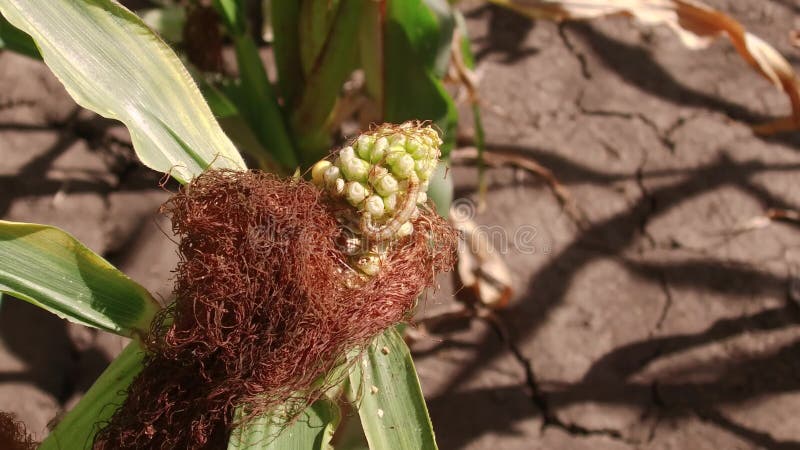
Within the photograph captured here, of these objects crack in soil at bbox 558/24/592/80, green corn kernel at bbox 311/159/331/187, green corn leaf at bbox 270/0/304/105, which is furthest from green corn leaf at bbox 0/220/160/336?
crack in soil at bbox 558/24/592/80

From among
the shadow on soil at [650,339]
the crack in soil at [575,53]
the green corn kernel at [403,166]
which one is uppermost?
the green corn kernel at [403,166]

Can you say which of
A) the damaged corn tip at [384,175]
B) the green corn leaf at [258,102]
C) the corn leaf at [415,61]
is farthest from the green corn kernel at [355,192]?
the green corn leaf at [258,102]

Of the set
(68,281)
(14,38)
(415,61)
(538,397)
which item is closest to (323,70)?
(415,61)

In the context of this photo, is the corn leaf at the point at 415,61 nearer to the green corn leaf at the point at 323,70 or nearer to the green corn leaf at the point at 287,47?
the green corn leaf at the point at 323,70

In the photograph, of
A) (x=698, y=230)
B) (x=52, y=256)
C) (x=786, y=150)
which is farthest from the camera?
(x=786, y=150)

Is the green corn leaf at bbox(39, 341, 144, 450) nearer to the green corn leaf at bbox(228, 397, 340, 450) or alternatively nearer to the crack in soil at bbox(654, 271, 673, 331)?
the green corn leaf at bbox(228, 397, 340, 450)

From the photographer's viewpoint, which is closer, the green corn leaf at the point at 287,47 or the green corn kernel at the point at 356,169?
the green corn kernel at the point at 356,169

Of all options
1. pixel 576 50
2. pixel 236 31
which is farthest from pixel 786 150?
pixel 236 31

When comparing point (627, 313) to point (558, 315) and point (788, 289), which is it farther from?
point (788, 289)
